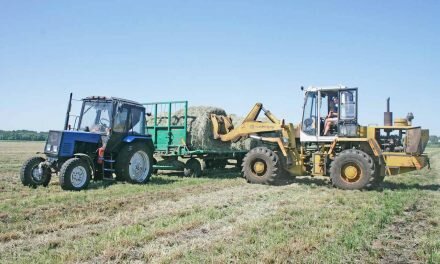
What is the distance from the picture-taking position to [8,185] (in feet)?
34.4

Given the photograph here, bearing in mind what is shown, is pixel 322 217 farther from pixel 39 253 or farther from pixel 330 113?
pixel 330 113

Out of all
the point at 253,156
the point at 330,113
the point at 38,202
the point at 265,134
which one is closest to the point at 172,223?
the point at 38,202

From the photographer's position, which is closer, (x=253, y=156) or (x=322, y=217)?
(x=322, y=217)

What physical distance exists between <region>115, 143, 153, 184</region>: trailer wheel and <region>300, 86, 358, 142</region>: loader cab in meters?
4.42

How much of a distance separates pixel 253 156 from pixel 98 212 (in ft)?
19.3

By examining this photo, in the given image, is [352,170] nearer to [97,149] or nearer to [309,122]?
[309,122]

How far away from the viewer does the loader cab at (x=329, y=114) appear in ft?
36.7

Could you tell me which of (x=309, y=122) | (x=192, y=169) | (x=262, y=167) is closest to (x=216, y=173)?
(x=192, y=169)

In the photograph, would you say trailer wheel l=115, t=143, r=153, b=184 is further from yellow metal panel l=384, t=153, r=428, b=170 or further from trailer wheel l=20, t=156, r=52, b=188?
yellow metal panel l=384, t=153, r=428, b=170

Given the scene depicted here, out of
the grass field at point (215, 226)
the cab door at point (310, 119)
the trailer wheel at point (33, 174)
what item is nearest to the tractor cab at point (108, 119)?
the trailer wheel at point (33, 174)

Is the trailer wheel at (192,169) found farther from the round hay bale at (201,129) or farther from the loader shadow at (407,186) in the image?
the loader shadow at (407,186)

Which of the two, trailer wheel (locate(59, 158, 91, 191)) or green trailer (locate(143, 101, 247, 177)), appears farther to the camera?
green trailer (locate(143, 101, 247, 177))

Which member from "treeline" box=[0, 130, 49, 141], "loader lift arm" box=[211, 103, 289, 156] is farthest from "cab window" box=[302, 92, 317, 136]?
"treeline" box=[0, 130, 49, 141]

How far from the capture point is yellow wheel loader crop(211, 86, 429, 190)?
34.8 feet
